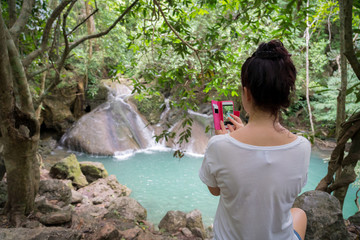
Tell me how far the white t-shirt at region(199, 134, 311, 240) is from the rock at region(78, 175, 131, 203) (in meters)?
4.87

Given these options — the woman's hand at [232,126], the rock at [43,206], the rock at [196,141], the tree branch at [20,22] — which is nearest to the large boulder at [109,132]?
the rock at [196,141]

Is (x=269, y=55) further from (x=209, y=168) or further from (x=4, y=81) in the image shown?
(x=4, y=81)

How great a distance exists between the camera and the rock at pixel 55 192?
369 cm

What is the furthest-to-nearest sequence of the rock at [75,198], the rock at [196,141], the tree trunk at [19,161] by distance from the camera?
the rock at [196,141]
the rock at [75,198]
the tree trunk at [19,161]

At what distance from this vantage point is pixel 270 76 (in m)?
0.93

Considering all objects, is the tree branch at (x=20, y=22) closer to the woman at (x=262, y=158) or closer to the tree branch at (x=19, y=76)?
the tree branch at (x=19, y=76)

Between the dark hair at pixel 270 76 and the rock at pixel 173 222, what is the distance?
3.87m

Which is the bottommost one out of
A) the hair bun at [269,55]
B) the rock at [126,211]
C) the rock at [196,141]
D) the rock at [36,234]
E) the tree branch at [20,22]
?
the rock at [196,141]

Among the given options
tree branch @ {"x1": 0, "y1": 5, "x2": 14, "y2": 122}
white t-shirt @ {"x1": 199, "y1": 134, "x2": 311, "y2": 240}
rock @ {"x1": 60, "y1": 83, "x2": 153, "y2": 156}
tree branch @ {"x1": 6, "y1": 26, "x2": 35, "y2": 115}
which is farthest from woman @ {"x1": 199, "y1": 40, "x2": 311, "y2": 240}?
rock @ {"x1": 60, "y1": 83, "x2": 153, "y2": 156}

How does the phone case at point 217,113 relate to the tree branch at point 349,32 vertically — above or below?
below

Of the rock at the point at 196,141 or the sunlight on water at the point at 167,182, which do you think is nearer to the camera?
the sunlight on water at the point at 167,182

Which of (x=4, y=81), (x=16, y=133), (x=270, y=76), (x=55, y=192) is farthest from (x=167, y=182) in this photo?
(x=270, y=76)

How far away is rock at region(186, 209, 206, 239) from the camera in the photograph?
13.6ft

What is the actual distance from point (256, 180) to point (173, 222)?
12.4 feet
